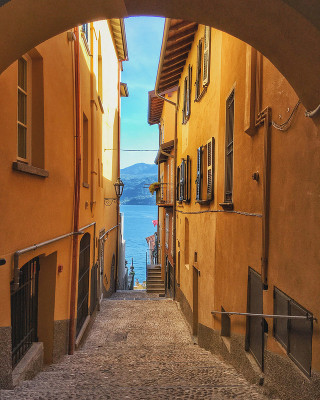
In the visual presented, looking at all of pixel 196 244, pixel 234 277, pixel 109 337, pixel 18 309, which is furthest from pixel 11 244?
pixel 196 244

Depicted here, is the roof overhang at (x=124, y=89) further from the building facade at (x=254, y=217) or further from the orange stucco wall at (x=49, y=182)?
the orange stucco wall at (x=49, y=182)

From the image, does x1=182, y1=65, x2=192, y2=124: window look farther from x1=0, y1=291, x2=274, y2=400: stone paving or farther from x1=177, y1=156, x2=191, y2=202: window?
x1=0, y1=291, x2=274, y2=400: stone paving

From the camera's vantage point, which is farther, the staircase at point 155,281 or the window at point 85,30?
the staircase at point 155,281

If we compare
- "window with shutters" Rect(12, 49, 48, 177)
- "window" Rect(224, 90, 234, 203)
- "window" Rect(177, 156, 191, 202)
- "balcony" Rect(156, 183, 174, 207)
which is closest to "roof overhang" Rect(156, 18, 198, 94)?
"window" Rect(177, 156, 191, 202)

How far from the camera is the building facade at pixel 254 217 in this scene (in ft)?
10.8

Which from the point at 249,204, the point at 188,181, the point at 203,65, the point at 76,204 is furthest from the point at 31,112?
the point at 188,181

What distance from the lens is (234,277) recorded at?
237 inches

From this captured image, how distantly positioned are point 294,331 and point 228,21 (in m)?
3.14

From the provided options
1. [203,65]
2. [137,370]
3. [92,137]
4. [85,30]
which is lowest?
[137,370]

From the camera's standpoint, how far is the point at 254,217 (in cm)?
487

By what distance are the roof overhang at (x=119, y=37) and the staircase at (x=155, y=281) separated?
13.3 meters

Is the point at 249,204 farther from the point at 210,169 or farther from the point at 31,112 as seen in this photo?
the point at 31,112

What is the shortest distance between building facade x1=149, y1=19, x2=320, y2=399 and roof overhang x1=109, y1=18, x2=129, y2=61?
16.9 feet

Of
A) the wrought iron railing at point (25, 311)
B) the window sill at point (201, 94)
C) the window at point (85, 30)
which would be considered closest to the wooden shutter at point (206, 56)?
the window sill at point (201, 94)
